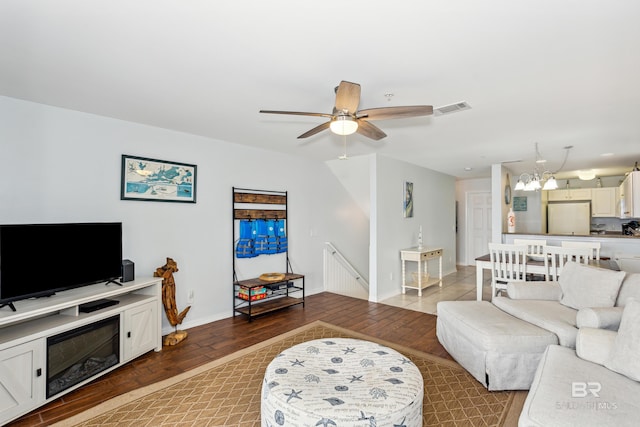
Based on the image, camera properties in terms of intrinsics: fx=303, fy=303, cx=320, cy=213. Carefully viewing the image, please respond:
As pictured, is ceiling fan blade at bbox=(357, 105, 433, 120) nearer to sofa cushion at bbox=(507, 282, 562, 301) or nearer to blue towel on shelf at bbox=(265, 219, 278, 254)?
sofa cushion at bbox=(507, 282, 562, 301)

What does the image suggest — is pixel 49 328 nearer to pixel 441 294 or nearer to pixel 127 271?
pixel 127 271

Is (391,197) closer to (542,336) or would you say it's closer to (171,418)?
(542,336)

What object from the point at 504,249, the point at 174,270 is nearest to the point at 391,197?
the point at 504,249

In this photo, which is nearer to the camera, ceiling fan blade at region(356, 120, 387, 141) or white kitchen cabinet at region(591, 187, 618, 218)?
ceiling fan blade at region(356, 120, 387, 141)

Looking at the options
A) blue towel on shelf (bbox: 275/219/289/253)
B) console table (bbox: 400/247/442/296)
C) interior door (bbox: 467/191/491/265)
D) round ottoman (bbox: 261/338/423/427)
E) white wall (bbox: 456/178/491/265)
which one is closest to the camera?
round ottoman (bbox: 261/338/423/427)

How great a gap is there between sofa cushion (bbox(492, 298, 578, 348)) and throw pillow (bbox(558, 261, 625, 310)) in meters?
0.11

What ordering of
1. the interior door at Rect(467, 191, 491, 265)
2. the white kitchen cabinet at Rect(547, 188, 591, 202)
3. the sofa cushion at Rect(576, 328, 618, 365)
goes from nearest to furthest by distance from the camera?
the sofa cushion at Rect(576, 328, 618, 365)
the white kitchen cabinet at Rect(547, 188, 591, 202)
the interior door at Rect(467, 191, 491, 265)

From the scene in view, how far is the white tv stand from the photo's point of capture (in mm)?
1982

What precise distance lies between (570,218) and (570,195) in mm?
537

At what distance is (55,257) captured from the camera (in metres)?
2.48

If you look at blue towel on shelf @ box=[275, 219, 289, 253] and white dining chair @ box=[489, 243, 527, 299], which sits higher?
blue towel on shelf @ box=[275, 219, 289, 253]

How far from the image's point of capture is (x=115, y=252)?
289 cm

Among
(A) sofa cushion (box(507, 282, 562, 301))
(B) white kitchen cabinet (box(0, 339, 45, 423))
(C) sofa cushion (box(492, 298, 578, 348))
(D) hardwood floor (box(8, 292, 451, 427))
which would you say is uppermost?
(A) sofa cushion (box(507, 282, 562, 301))

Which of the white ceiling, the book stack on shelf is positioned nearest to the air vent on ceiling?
the white ceiling
